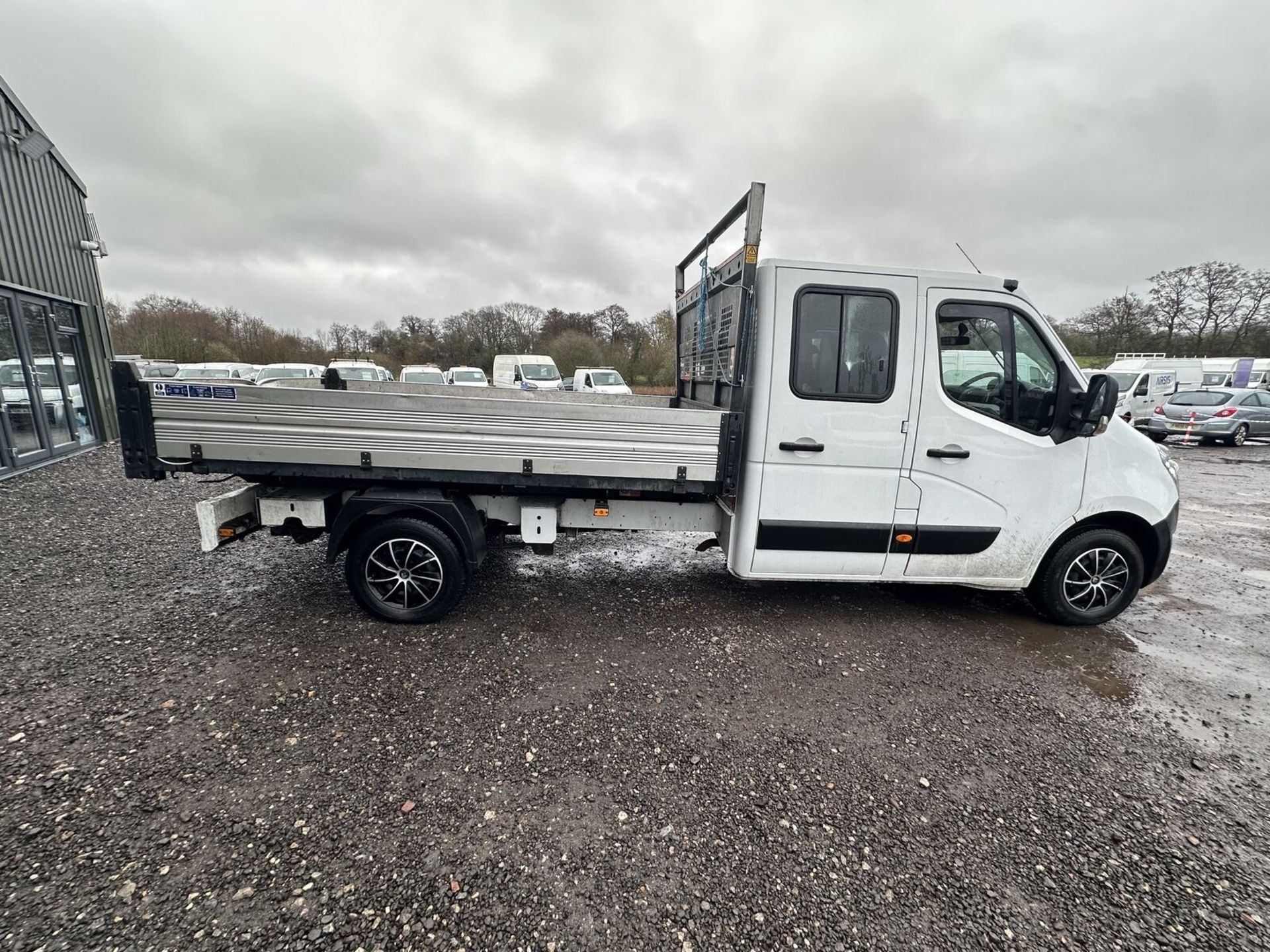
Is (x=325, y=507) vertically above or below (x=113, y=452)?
above

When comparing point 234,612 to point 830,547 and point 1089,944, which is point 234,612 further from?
point 1089,944

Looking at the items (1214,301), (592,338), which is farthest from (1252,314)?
(592,338)

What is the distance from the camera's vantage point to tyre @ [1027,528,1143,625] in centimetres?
→ 379

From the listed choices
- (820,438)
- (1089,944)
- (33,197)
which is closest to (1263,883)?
(1089,944)

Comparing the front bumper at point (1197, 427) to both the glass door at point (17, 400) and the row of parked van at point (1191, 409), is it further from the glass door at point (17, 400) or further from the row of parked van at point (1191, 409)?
the glass door at point (17, 400)

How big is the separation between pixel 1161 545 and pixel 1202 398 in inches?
658

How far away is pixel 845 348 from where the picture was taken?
342 centimetres

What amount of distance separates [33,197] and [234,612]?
10.5 m

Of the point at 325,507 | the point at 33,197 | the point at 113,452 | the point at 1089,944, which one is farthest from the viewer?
the point at 113,452

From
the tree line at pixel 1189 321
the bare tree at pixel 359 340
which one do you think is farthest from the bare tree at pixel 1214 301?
the bare tree at pixel 359 340

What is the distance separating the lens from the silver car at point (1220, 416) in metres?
14.4

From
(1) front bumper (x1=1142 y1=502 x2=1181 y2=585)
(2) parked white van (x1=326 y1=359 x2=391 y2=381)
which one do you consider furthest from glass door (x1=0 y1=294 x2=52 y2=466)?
(1) front bumper (x1=1142 y1=502 x2=1181 y2=585)

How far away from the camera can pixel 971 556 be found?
373 centimetres

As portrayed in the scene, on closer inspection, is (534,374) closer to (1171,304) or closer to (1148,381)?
(1148,381)
